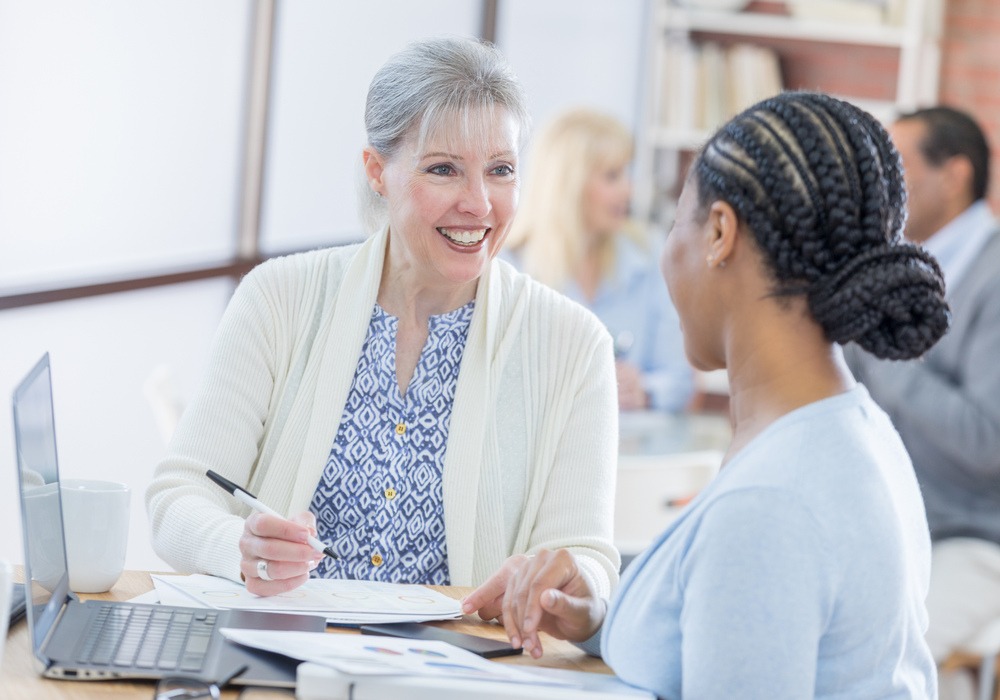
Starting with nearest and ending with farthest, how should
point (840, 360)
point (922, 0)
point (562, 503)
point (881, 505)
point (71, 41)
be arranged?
point (881, 505) < point (840, 360) < point (562, 503) < point (71, 41) < point (922, 0)

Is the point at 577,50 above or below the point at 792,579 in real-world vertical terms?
above

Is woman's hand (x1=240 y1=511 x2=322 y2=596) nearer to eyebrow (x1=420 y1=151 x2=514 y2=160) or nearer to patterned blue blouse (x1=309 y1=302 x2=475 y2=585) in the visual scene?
patterned blue blouse (x1=309 y1=302 x2=475 y2=585)

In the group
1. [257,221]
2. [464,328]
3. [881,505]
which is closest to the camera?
[881,505]

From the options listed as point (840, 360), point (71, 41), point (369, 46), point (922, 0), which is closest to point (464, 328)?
point (840, 360)

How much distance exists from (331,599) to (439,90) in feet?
2.68

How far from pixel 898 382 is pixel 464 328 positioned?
5.24 feet

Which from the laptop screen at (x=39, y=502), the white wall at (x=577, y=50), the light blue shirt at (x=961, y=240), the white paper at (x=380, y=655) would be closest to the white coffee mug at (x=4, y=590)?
the laptop screen at (x=39, y=502)

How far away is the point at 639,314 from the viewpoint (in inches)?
176

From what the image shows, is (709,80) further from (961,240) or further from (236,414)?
(236,414)

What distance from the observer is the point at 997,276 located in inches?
130

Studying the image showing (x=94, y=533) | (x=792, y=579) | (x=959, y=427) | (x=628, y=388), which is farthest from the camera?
(x=628, y=388)

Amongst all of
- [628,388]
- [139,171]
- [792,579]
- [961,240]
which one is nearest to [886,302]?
[792,579]

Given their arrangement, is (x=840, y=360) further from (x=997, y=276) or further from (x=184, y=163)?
(x=184, y=163)

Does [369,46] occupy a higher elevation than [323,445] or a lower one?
higher
